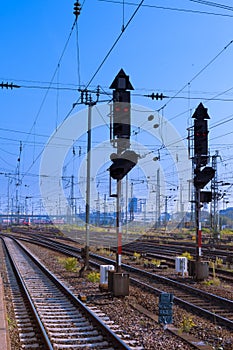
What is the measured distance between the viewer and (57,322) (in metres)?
10.0

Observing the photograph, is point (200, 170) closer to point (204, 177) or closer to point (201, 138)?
point (204, 177)

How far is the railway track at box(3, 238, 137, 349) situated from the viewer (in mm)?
8281

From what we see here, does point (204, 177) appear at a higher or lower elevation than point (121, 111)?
lower

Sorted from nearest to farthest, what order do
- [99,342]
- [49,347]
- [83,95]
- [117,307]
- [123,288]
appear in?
[49,347] < [99,342] < [117,307] < [123,288] < [83,95]

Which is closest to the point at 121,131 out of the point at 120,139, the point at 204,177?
the point at 120,139

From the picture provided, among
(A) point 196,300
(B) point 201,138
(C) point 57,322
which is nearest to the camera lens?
(C) point 57,322

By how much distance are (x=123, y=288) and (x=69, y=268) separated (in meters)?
7.73

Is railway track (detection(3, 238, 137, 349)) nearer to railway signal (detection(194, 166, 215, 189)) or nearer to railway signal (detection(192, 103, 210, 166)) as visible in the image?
railway signal (detection(194, 166, 215, 189))

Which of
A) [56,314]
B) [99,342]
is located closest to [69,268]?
[56,314]

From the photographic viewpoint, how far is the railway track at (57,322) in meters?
8.28

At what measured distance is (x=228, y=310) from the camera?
37.9 feet

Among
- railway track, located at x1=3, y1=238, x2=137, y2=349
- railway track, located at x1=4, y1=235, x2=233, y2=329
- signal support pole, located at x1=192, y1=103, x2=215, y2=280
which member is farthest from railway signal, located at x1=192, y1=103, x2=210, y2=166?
railway track, located at x1=3, y1=238, x2=137, y2=349

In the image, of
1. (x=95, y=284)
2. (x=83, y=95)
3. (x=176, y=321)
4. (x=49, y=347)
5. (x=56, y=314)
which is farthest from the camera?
(x=83, y=95)

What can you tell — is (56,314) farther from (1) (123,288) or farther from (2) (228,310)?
(2) (228,310)
